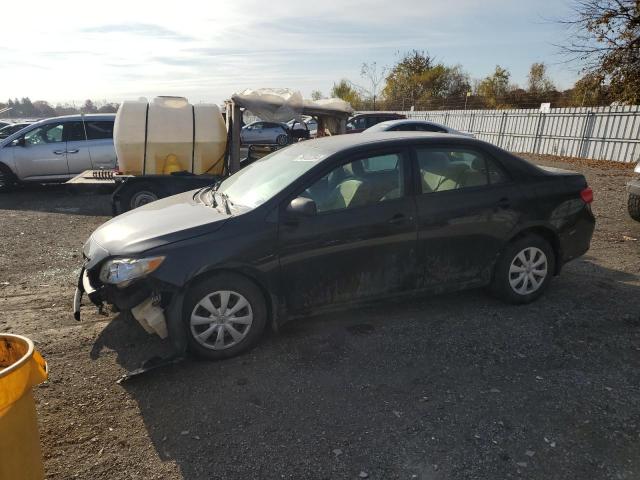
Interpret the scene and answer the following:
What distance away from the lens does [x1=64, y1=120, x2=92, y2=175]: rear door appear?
11.0 m

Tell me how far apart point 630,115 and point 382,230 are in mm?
15941

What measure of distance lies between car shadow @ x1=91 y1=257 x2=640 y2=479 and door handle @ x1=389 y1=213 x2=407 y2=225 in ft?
3.07

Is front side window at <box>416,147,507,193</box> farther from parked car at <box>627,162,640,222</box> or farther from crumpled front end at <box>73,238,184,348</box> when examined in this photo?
parked car at <box>627,162,640,222</box>

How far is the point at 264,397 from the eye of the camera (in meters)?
3.16

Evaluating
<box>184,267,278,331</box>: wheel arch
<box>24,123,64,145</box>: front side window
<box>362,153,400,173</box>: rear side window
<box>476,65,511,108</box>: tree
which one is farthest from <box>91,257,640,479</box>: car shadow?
<box>476,65,511,108</box>: tree

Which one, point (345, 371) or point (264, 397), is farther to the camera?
point (345, 371)

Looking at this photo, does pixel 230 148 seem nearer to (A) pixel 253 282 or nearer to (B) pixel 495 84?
(A) pixel 253 282

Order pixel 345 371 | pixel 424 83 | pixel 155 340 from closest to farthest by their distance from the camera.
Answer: pixel 345 371 → pixel 155 340 → pixel 424 83

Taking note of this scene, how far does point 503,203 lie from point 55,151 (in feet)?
34.6

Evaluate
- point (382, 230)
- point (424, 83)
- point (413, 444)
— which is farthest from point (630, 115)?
point (424, 83)

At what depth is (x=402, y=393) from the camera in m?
3.18

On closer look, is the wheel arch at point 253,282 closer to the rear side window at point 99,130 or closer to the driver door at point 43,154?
the rear side window at point 99,130

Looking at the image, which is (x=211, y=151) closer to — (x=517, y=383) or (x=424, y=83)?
(x=517, y=383)

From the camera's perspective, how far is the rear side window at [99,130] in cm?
1120
